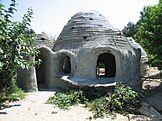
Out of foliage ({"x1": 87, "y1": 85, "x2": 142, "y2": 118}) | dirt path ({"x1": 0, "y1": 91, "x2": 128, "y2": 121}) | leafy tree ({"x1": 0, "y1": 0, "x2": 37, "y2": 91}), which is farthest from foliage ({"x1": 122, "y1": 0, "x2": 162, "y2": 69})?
leafy tree ({"x1": 0, "y1": 0, "x2": 37, "y2": 91})

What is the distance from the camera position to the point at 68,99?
39.9ft

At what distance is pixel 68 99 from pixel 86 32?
6059mm

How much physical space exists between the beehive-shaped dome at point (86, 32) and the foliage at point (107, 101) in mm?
3717

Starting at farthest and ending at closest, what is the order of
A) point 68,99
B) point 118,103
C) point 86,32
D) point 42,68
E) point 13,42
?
point 42,68
point 86,32
point 68,99
point 118,103
point 13,42

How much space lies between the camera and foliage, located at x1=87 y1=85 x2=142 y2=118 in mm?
10711

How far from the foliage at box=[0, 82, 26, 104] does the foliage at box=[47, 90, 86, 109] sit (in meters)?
1.95

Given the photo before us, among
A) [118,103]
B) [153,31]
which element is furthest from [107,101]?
[153,31]

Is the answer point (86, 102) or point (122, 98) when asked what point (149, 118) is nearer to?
point (122, 98)

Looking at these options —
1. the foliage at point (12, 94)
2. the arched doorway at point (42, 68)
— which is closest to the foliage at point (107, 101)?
the foliage at point (12, 94)

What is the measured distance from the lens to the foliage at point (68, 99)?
11.6 m

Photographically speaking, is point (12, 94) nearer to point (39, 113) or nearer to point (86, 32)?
point (39, 113)

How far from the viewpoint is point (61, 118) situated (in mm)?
9570

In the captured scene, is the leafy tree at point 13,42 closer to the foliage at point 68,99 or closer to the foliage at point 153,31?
the foliage at point 68,99

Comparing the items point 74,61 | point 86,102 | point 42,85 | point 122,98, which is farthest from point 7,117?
point 42,85
